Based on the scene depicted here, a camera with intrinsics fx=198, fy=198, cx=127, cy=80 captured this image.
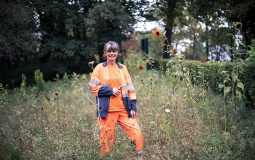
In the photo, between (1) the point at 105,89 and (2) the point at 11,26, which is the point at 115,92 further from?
(2) the point at 11,26

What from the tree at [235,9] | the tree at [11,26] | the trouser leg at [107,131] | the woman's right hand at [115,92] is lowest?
the trouser leg at [107,131]

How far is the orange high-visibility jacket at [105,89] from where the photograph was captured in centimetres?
267

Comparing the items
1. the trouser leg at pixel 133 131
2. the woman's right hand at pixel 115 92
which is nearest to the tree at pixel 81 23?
the woman's right hand at pixel 115 92

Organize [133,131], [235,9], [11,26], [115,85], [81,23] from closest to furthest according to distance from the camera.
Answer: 1. [133,131]
2. [115,85]
3. [11,26]
4. [235,9]
5. [81,23]

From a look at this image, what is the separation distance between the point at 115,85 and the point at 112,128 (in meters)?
0.60

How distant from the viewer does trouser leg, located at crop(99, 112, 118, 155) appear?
264cm

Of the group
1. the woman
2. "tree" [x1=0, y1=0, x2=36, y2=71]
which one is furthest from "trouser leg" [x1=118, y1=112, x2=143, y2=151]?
"tree" [x1=0, y1=0, x2=36, y2=71]

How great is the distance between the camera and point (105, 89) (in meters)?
2.67

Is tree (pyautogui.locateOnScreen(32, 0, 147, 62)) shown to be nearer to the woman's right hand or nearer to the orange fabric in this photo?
the orange fabric

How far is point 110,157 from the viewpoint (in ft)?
8.54

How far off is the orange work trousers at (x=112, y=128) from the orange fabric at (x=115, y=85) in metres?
0.07

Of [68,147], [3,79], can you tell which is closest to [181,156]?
[68,147]

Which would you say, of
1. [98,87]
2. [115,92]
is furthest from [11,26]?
[115,92]

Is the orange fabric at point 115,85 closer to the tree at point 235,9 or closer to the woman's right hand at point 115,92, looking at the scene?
the woman's right hand at point 115,92
